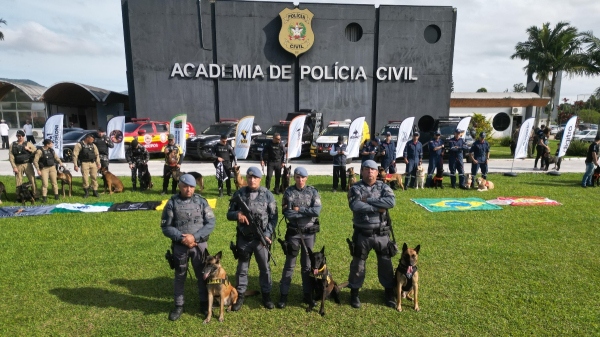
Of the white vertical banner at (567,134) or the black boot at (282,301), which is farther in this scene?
the white vertical banner at (567,134)

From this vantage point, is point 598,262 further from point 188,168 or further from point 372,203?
point 188,168

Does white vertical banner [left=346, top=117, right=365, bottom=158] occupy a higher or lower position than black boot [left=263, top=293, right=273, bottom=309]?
higher

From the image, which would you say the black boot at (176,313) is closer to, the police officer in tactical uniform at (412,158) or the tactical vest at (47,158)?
the tactical vest at (47,158)

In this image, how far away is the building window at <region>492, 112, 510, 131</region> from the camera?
104ft

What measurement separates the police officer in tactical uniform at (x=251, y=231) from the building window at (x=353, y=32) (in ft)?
67.0

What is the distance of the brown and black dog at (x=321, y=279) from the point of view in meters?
4.60

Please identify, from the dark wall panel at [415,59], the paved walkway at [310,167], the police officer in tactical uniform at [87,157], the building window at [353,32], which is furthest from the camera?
the building window at [353,32]

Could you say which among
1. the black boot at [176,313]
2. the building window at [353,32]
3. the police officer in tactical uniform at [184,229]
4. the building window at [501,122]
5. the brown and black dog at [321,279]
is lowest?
the black boot at [176,313]

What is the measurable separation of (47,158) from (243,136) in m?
6.12

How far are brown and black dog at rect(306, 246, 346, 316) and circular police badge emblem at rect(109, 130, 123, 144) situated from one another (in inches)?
439

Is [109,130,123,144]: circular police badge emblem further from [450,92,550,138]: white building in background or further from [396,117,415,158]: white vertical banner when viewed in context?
[450,92,550,138]: white building in background

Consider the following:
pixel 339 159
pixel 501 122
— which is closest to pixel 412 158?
pixel 339 159

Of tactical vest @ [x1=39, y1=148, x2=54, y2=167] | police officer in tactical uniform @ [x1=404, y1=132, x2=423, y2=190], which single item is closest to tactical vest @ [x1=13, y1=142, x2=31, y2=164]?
tactical vest @ [x1=39, y1=148, x2=54, y2=167]

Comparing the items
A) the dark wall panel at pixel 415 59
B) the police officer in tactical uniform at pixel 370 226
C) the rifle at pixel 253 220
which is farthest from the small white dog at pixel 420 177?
the dark wall panel at pixel 415 59
